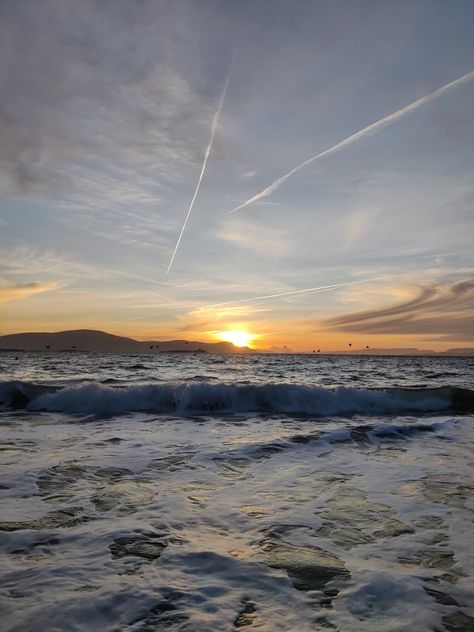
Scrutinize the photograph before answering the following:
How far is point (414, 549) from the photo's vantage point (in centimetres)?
431

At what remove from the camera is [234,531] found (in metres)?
4.66

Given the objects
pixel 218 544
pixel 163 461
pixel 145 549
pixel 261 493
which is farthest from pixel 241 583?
pixel 163 461

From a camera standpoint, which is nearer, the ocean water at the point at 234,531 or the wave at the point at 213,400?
the ocean water at the point at 234,531

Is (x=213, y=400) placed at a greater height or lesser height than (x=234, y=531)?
lesser

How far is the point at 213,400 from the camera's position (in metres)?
16.3

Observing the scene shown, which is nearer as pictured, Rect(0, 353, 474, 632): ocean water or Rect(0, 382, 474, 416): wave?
Rect(0, 353, 474, 632): ocean water

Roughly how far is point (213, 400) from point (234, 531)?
461 inches

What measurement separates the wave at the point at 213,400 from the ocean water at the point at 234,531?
455 cm

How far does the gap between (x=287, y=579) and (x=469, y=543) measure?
211 cm

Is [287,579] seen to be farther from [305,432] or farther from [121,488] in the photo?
[305,432]

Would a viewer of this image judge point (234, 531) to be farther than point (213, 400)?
No

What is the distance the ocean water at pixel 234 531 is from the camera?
316cm

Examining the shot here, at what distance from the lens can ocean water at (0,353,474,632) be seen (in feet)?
10.4

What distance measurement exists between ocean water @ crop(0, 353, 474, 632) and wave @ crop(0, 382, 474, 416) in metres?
4.55
